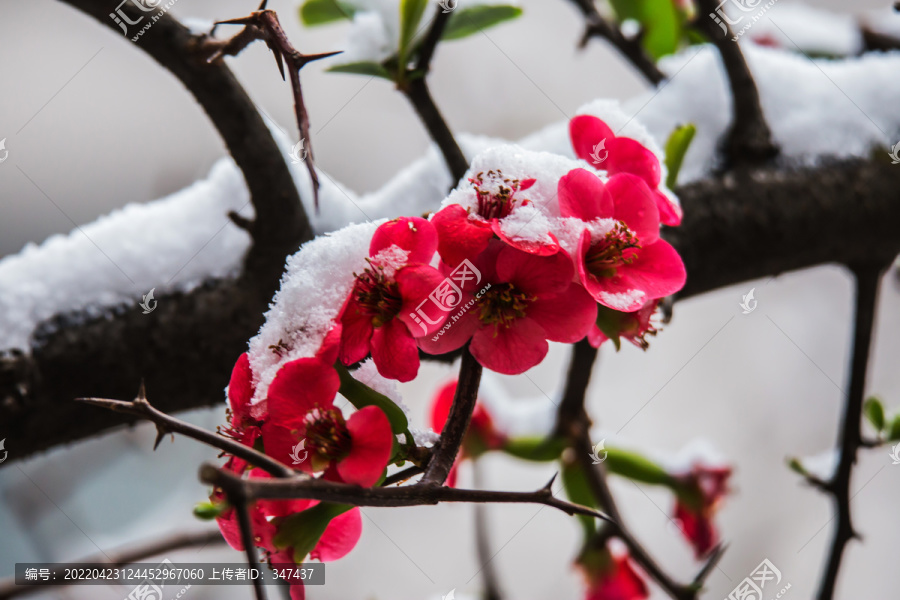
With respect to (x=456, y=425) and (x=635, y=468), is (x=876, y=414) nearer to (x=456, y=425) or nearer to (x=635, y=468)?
(x=635, y=468)

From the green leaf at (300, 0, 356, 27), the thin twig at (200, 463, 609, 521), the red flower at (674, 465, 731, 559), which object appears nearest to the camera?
the thin twig at (200, 463, 609, 521)

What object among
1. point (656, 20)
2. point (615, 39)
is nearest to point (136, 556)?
point (615, 39)

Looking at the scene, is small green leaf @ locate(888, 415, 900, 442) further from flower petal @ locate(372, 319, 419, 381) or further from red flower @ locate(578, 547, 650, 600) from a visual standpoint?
flower petal @ locate(372, 319, 419, 381)

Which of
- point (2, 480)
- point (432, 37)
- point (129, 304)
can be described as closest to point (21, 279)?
point (129, 304)

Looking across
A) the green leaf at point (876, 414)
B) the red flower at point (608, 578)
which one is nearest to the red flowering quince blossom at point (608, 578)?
the red flower at point (608, 578)

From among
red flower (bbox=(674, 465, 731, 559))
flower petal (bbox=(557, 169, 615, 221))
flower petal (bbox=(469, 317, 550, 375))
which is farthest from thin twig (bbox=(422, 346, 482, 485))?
red flower (bbox=(674, 465, 731, 559))
